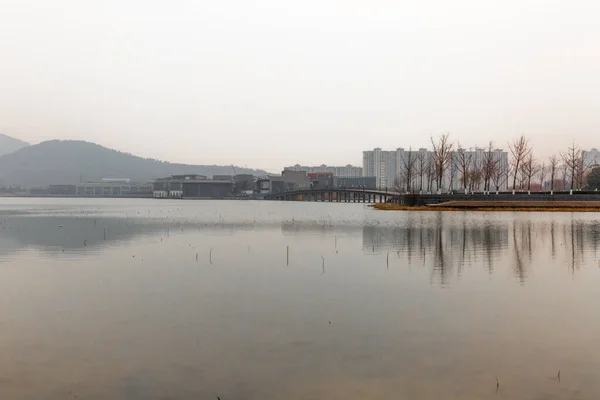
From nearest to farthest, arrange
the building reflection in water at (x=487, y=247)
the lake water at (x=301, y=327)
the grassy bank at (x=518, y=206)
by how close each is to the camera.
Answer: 1. the lake water at (x=301, y=327)
2. the building reflection in water at (x=487, y=247)
3. the grassy bank at (x=518, y=206)

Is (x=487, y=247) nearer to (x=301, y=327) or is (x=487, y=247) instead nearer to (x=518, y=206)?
(x=301, y=327)

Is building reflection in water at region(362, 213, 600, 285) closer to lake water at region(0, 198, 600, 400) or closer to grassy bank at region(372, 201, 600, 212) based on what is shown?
lake water at region(0, 198, 600, 400)

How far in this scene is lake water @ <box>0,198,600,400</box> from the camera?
11.1m

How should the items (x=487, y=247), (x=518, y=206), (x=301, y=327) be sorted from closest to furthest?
(x=301, y=327)
(x=487, y=247)
(x=518, y=206)

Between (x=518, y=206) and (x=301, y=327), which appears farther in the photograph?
(x=518, y=206)

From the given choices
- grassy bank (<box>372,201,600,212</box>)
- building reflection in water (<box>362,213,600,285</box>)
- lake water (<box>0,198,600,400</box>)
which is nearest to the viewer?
lake water (<box>0,198,600,400</box>)

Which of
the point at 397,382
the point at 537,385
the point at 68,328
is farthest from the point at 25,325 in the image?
the point at 537,385

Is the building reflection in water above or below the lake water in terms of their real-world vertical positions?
below

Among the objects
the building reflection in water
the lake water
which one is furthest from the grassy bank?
the lake water

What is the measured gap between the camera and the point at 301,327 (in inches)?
613

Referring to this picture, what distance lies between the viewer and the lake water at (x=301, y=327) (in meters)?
11.1

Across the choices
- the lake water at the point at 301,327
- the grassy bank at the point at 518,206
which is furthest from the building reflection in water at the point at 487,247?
the grassy bank at the point at 518,206

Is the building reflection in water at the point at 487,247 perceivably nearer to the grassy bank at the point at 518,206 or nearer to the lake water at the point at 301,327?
the lake water at the point at 301,327

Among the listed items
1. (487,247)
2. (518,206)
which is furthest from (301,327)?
(518,206)
